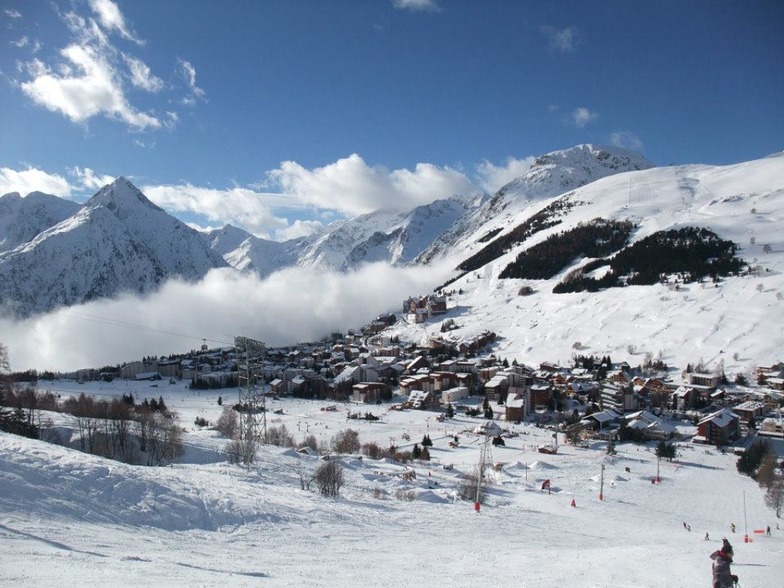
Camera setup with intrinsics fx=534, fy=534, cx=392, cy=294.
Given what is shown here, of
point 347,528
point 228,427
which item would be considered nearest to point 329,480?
point 347,528

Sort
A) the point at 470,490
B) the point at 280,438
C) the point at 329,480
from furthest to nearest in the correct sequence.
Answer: the point at 280,438
the point at 470,490
the point at 329,480

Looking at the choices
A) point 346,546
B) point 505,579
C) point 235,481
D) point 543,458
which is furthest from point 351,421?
point 505,579

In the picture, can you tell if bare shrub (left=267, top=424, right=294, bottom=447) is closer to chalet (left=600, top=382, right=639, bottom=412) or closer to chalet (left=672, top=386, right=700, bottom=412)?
chalet (left=600, top=382, right=639, bottom=412)

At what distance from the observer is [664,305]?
82.3 metres

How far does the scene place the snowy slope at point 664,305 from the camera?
6981cm

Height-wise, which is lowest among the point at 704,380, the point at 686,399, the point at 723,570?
the point at 723,570

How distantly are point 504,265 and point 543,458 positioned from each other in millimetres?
102742

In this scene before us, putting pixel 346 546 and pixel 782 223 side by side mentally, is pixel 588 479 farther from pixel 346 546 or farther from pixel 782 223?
pixel 782 223

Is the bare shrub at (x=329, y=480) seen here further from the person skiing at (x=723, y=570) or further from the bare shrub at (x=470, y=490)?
the person skiing at (x=723, y=570)

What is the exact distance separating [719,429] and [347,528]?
39.9m

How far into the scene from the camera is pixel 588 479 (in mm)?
33688

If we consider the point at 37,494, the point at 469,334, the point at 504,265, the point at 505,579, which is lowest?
the point at 505,579

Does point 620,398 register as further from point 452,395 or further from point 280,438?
point 280,438

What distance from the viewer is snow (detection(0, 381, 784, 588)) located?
11.6m
